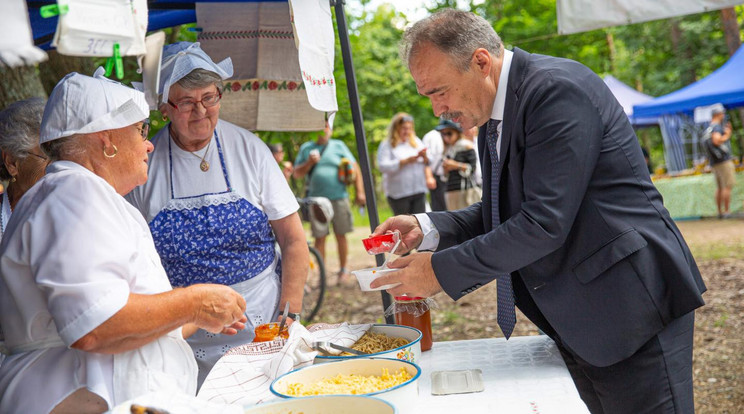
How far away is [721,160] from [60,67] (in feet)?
33.7

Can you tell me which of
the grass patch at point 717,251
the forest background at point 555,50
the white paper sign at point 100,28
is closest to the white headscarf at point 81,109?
the white paper sign at point 100,28

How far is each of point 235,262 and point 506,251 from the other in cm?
110

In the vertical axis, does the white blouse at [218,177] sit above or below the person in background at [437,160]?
above

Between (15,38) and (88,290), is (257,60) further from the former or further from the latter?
(15,38)

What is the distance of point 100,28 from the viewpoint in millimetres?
1245

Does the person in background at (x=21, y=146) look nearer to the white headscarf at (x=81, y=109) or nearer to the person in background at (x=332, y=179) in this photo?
the white headscarf at (x=81, y=109)

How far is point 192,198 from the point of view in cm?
251

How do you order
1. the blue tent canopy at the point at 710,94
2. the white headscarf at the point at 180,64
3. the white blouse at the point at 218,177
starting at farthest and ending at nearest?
the blue tent canopy at the point at 710,94 → the white blouse at the point at 218,177 → the white headscarf at the point at 180,64

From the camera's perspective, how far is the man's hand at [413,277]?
1.94m

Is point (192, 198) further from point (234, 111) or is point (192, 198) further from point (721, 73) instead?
point (721, 73)

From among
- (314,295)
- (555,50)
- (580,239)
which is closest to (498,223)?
(580,239)

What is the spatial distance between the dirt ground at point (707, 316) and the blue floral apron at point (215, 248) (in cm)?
305

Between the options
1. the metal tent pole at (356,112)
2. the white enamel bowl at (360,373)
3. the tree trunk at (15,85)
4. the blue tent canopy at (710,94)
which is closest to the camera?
the white enamel bowl at (360,373)

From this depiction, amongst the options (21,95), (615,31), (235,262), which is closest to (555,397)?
(235,262)
